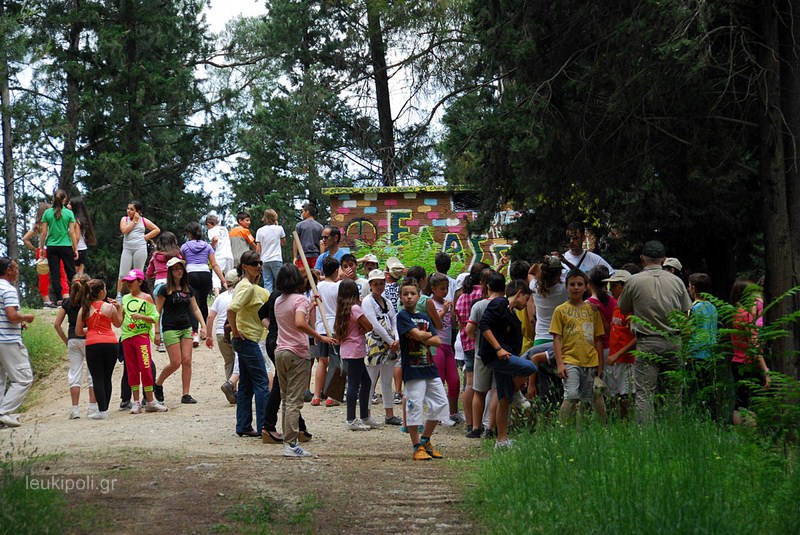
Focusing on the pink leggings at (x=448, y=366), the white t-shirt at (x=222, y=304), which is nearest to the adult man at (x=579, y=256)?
the pink leggings at (x=448, y=366)

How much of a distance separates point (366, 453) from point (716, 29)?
5883 millimetres

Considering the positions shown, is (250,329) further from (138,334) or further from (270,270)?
(270,270)

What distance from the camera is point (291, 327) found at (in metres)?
10.8

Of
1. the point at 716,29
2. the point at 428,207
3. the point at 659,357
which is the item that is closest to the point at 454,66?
the point at 428,207

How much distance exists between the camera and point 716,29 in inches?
430

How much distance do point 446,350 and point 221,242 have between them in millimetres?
8738

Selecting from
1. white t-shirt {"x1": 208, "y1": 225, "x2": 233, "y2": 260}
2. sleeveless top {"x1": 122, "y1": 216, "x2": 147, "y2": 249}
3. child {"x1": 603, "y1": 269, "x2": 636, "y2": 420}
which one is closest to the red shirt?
child {"x1": 603, "y1": 269, "x2": 636, "y2": 420}

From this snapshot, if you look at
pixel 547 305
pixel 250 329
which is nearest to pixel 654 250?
pixel 547 305

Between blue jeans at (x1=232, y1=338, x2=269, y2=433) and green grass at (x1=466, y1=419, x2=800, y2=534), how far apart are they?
365cm

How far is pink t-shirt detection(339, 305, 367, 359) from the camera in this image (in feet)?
41.2

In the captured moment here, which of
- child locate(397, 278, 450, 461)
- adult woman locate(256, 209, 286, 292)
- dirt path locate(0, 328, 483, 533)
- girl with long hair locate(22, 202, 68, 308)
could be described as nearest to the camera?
dirt path locate(0, 328, 483, 533)

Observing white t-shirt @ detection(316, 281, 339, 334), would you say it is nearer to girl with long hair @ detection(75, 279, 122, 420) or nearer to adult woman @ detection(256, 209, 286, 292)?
girl with long hair @ detection(75, 279, 122, 420)

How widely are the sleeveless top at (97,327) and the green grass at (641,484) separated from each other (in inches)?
268

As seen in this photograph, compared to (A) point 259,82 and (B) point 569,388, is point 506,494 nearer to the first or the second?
(B) point 569,388
